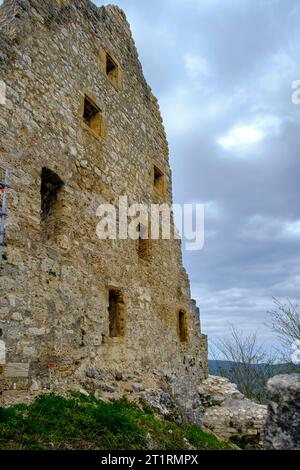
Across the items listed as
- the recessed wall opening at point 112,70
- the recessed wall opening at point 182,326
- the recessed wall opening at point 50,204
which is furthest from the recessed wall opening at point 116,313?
the recessed wall opening at point 112,70

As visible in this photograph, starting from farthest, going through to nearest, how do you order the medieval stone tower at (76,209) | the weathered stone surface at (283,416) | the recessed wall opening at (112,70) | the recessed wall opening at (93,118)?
the recessed wall opening at (112,70) < the recessed wall opening at (93,118) < the medieval stone tower at (76,209) < the weathered stone surface at (283,416)

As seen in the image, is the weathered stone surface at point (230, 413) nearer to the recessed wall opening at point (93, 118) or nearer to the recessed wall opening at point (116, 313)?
the recessed wall opening at point (116, 313)

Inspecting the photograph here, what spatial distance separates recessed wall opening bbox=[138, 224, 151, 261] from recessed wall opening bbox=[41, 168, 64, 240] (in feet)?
10.6

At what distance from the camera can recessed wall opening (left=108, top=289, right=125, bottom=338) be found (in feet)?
26.6

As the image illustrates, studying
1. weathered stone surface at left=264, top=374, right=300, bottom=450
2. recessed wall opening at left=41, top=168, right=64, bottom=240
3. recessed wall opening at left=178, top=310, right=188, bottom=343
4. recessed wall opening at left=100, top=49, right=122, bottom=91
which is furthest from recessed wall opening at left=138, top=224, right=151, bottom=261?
weathered stone surface at left=264, top=374, right=300, bottom=450

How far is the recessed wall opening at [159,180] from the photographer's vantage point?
38.0 ft

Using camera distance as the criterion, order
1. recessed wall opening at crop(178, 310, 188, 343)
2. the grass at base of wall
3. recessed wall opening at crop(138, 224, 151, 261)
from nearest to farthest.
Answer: the grass at base of wall, recessed wall opening at crop(138, 224, 151, 261), recessed wall opening at crop(178, 310, 188, 343)

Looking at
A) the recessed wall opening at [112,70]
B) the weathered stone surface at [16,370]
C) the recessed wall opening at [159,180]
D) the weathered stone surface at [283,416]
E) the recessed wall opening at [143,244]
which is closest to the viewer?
the weathered stone surface at [283,416]

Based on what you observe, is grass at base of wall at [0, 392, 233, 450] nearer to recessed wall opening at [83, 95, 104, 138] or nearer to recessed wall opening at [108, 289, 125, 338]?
recessed wall opening at [108, 289, 125, 338]

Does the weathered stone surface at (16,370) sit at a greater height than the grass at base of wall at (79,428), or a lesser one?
greater

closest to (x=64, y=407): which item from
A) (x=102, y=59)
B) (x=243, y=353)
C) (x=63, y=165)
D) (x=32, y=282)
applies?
(x=32, y=282)

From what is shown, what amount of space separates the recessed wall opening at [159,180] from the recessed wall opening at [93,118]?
3.14 m

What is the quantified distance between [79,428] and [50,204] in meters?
3.87
